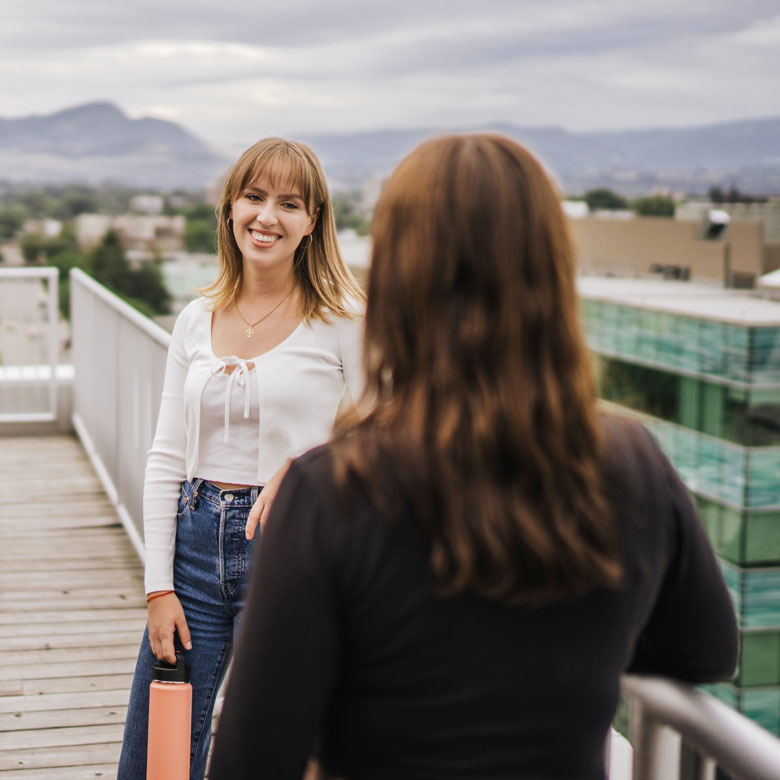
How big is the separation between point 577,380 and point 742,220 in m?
76.0

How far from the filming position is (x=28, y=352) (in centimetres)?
632

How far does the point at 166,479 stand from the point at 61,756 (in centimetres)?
130

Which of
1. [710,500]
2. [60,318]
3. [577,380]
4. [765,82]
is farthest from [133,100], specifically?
[577,380]

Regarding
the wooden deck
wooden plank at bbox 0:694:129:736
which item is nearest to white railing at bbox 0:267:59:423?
the wooden deck

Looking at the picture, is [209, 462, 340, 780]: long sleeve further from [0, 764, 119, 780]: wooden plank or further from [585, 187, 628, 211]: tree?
[585, 187, 628, 211]: tree

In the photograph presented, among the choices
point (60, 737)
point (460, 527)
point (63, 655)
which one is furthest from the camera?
point (63, 655)

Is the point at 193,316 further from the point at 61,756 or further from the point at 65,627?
the point at 65,627

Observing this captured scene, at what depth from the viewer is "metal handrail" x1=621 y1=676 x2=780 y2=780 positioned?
0.82 metres

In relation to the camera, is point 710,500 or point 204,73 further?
point 204,73

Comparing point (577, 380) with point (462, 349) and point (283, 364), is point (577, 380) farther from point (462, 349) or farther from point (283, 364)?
point (283, 364)

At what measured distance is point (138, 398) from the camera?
4012mm

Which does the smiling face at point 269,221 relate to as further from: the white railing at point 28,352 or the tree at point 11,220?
the tree at point 11,220

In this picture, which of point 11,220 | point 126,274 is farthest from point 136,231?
point 126,274

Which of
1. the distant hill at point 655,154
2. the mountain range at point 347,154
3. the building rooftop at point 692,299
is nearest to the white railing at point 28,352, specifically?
the mountain range at point 347,154
